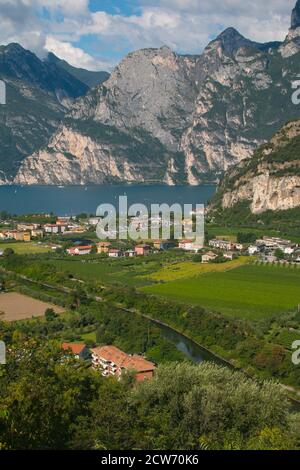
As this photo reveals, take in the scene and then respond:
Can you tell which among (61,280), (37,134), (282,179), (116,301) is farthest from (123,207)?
(37,134)

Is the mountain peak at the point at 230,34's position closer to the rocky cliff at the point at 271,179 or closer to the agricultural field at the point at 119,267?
the rocky cliff at the point at 271,179

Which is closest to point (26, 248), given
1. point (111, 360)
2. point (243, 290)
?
point (243, 290)

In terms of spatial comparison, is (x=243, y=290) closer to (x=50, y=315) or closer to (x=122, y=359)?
(x=50, y=315)

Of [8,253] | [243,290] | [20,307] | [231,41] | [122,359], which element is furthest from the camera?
[231,41]

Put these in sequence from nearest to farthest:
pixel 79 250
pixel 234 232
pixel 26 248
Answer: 1. pixel 79 250
2. pixel 26 248
3. pixel 234 232

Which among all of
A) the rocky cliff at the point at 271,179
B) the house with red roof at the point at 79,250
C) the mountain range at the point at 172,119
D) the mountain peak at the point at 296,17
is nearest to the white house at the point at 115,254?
the house with red roof at the point at 79,250

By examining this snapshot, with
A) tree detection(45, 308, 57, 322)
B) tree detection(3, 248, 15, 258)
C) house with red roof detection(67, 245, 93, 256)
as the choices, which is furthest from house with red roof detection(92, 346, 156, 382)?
house with red roof detection(67, 245, 93, 256)

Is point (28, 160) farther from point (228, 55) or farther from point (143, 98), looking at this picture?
point (228, 55)
